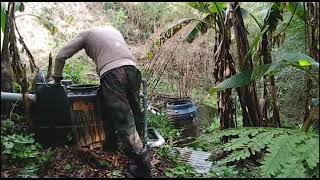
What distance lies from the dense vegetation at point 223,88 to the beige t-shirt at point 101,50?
0.35 meters

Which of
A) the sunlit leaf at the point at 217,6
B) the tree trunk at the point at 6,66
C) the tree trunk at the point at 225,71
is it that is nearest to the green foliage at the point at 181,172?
the tree trunk at the point at 225,71

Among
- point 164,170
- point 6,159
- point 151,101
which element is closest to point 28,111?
point 6,159

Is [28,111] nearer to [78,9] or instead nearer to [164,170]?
[164,170]

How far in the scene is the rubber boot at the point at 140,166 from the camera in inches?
166

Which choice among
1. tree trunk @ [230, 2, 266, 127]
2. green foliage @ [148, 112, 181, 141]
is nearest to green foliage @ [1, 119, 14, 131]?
tree trunk @ [230, 2, 266, 127]

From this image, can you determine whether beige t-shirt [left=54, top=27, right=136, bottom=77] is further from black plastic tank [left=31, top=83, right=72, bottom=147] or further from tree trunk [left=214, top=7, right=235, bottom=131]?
tree trunk [left=214, top=7, right=235, bottom=131]

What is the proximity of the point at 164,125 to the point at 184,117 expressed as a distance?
0.48 metres

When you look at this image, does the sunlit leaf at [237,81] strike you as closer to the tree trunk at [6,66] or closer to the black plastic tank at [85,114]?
the black plastic tank at [85,114]

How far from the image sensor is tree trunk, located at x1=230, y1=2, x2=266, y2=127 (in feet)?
15.7

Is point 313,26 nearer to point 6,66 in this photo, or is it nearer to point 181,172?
point 181,172

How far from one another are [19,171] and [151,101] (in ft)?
17.2

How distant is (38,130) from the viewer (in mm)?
4160

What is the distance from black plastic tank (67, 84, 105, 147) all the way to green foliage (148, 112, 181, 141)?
5.93 ft

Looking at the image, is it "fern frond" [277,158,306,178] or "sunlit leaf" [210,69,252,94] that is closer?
"fern frond" [277,158,306,178]
